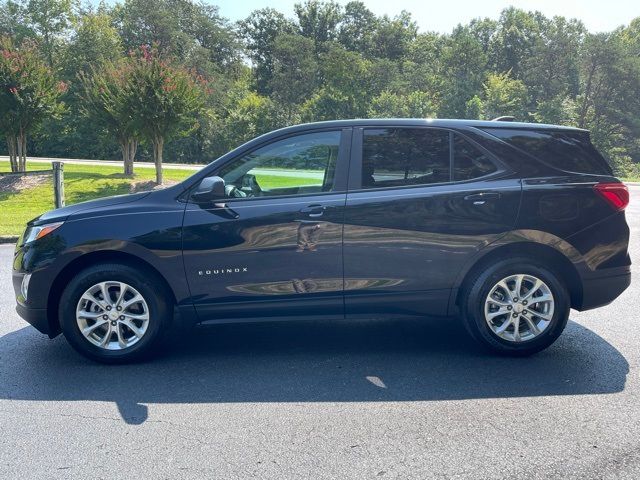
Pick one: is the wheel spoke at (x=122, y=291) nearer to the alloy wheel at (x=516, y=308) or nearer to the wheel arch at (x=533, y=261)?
the wheel arch at (x=533, y=261)

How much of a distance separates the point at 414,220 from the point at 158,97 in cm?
1476

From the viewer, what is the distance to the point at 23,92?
1838cm

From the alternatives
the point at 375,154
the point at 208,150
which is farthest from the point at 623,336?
the point at 208,150

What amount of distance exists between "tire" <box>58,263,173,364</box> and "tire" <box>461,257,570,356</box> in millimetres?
2409

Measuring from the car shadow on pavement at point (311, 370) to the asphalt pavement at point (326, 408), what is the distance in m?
0.02

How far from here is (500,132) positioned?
15.6 ft

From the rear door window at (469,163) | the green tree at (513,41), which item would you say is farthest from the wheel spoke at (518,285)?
the green tree at (513,41)

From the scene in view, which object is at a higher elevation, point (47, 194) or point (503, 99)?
point (503, 99)

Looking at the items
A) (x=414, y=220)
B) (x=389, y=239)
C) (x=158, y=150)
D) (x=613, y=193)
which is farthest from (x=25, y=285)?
(x=158, y=150)

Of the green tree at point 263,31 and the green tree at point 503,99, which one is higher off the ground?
the green tree at point 263,31

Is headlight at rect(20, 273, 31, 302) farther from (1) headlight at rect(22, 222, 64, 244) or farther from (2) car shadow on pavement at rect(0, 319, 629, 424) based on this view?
(2) car shadow on pavement at rect(0, 319, 629, 424)

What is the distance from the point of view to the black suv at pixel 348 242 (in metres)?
4.43

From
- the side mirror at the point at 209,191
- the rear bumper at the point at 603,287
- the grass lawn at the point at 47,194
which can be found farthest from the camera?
the grass lawn at the point at 47,194

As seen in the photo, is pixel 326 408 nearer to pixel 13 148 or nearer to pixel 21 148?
pixel 21 148
